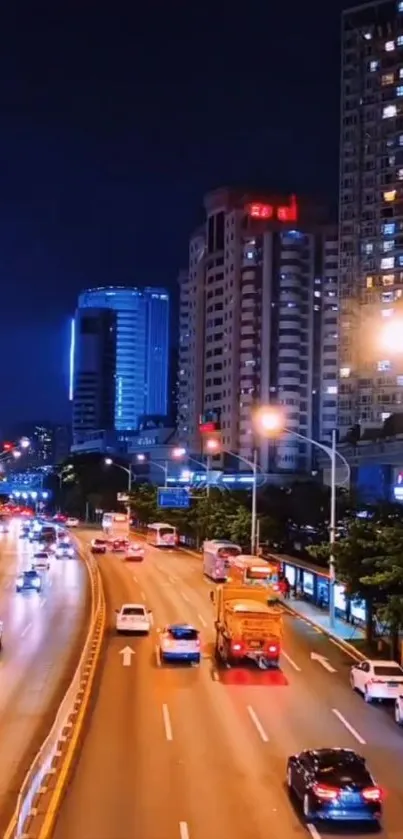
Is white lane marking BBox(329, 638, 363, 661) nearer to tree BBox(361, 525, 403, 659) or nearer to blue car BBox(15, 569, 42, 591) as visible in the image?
tree BBox(361, 525, 403, 659)

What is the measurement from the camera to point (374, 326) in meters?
139

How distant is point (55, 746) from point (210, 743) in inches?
188

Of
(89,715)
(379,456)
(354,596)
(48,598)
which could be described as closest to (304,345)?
(379,456)

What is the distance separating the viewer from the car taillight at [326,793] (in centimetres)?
2006

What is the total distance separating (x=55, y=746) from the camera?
A: 2383cm

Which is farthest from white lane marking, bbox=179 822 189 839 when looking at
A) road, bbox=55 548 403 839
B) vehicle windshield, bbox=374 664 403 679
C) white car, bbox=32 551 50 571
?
white car, bbox=32 551 50 571

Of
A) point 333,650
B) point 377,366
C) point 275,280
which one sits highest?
point 275,280

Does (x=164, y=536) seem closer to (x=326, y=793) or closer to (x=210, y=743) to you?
(x=210, y=743)

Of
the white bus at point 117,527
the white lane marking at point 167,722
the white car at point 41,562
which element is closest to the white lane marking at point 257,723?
the white lane marking at point 167,722

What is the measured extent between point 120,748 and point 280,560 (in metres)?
46.2

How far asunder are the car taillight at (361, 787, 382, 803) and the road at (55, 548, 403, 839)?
24.1 inches

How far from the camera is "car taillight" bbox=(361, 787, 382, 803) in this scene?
20.0m

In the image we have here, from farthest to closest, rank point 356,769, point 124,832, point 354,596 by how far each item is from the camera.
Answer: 1. point 354,596
2. point 356,769
3. point 124,832

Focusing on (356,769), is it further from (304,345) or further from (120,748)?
(304,345)
